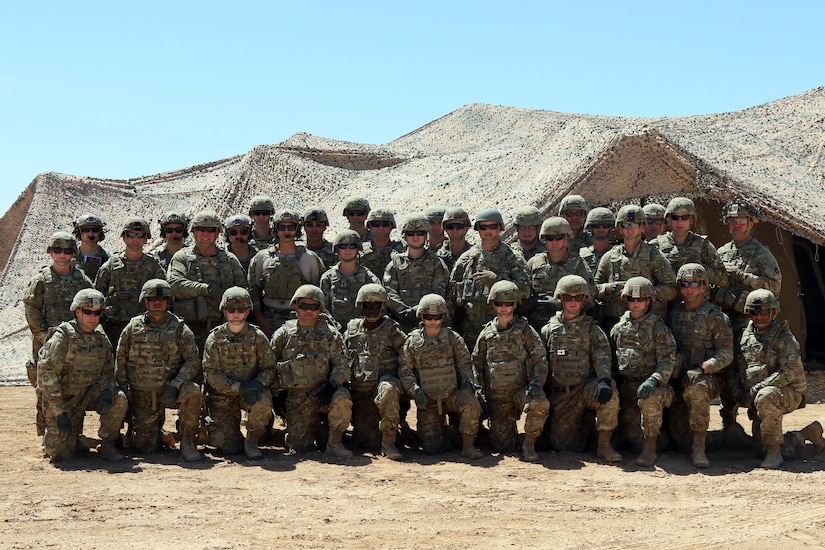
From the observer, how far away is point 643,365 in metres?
7.64

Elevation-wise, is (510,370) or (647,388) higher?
(510,370)

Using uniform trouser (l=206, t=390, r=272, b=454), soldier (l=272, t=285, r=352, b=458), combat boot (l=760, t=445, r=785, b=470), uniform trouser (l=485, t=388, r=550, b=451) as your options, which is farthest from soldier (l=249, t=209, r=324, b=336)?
combat boot (l=760, t=445, r=785, b=470)

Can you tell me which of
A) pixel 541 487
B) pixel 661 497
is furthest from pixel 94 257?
pixel 661 497

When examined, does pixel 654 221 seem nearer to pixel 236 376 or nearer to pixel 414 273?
pixel 414 273

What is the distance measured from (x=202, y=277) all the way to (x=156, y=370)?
1190mm

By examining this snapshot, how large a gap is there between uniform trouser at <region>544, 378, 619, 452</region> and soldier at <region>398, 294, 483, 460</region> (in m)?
0.65

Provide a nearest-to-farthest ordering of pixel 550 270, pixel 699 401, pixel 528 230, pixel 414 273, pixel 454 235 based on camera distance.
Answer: pixel 699 401
pixel 550 270
pixel 414 273
pixel 528 230
pixel 454 235

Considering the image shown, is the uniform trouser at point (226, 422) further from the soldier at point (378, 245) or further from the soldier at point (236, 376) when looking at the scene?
the soldier at point (378, 245)

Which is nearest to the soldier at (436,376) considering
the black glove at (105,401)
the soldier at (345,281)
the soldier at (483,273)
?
the soldier at (483,273)

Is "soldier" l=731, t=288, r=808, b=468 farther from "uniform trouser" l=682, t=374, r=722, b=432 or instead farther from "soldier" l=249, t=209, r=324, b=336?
"soldier" l=249, t=209, r=324, b=336

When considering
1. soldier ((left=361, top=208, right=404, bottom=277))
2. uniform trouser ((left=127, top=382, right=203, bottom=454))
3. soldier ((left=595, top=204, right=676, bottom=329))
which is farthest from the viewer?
soldier ((left=361, top=208, right=404, bottom=277))

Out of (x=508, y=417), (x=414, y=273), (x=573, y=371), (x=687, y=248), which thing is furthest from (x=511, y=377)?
(x=687, y=248)

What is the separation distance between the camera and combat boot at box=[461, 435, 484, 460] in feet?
25.1

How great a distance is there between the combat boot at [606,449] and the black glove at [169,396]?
3.38 metres
